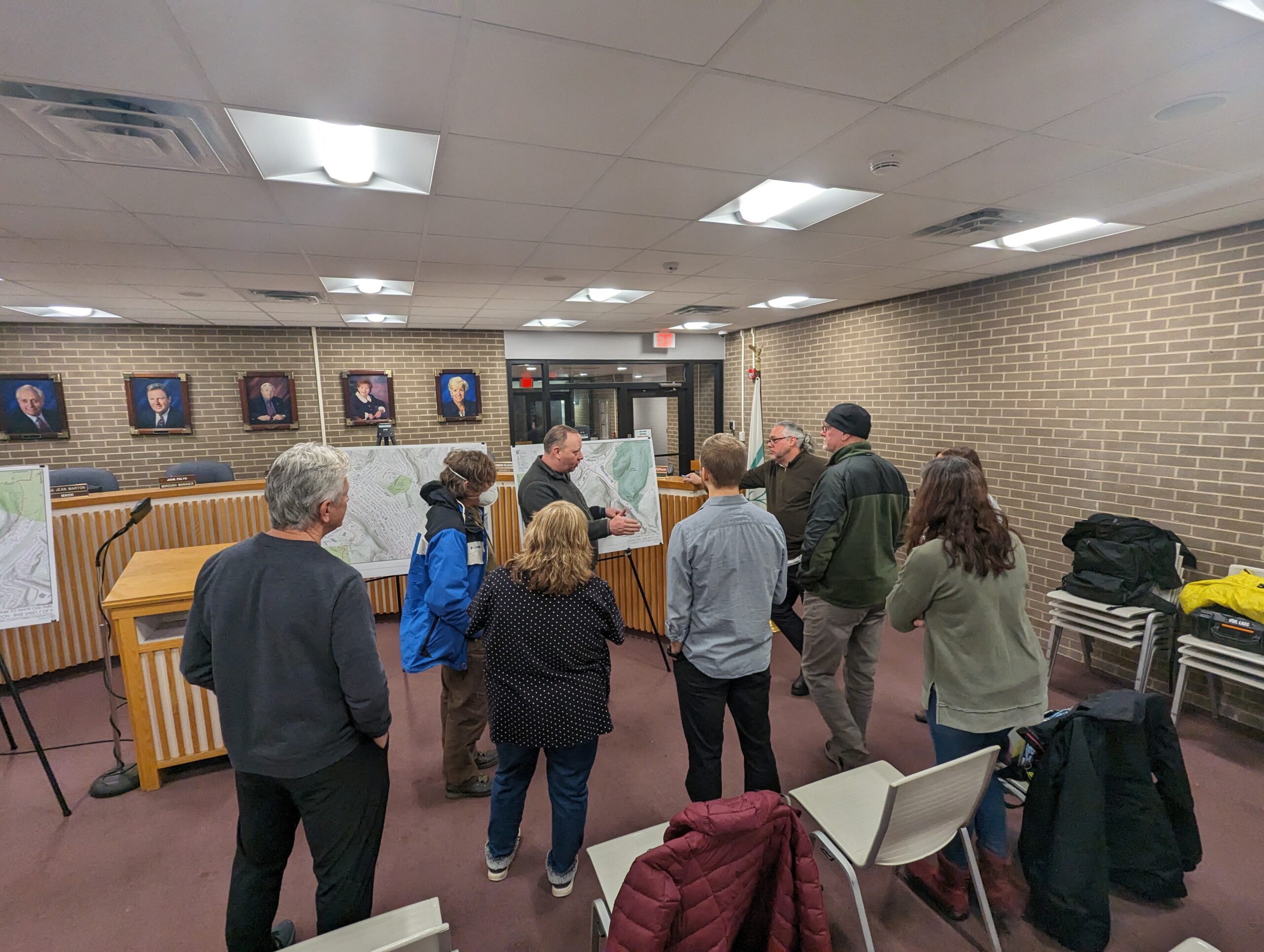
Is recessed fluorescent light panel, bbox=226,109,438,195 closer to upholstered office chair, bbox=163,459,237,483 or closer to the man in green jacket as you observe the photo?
the man in green jacket

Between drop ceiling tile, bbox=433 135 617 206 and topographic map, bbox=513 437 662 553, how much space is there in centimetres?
157

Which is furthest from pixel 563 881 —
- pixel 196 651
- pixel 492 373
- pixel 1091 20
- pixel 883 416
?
pixel 492 373

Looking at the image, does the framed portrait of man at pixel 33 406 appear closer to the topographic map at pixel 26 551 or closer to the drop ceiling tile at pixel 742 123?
the topographic map at pixel 26 551

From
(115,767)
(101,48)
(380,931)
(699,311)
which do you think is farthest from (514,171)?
(699,311)

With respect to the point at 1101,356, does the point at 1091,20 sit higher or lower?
higher

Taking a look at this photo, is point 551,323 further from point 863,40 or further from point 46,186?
point 863,40

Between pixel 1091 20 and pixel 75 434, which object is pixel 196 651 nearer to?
pixel 1091 20

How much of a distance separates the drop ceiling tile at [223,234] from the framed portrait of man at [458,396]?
12.0 feet

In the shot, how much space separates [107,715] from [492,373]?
480 centimetres

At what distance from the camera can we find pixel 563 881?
200 centimetres

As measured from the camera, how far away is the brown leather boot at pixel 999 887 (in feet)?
6.28

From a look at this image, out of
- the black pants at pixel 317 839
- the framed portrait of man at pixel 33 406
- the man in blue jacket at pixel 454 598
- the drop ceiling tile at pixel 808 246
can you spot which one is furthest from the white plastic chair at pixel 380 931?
the framed portrait of man at pixel 33 406

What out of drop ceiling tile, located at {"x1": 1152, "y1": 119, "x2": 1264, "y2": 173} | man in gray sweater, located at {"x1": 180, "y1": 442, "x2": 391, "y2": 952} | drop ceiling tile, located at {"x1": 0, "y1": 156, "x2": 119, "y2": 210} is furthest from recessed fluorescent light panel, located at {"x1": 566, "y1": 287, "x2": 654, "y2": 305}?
man in gray sweater, located at {"x1": 180, "y1": 442, "x2": 391, "y2": 952}

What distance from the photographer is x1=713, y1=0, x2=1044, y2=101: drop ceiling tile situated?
50.6 inches
